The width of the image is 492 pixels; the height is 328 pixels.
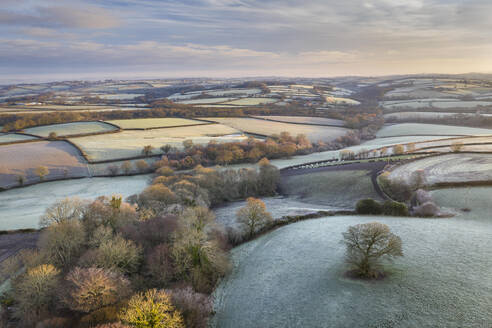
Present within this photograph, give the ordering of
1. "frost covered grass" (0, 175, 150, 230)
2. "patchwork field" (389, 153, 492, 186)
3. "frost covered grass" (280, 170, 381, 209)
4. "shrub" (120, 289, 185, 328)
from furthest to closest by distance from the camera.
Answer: "frost covered grass" (280, 170, 381, 209) → "patchwork field" (389, 153, 492, 186) → "frost covered grass" (0, 175, 150, 230) → "shrub" (120, 289, 185, 328)

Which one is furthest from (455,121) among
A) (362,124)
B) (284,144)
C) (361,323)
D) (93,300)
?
(93,300)

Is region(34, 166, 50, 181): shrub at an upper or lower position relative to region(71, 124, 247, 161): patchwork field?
lower

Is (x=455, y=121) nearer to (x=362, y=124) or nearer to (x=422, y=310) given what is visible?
(x=362, y=124)

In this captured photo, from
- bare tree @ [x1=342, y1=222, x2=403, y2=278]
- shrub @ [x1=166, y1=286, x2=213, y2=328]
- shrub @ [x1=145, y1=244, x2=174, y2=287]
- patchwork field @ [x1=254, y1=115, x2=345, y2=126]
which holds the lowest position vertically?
shrub @ [x1=145, y1=244, x2=174, y2=287]

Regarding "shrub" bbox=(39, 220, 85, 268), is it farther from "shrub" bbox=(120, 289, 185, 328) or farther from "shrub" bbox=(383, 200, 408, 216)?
"shrub" bbox=(383, 200, 408, 216)

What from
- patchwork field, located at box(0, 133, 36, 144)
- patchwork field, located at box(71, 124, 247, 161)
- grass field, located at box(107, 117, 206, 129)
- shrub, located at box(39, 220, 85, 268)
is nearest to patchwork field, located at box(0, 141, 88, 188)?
patchwork field, located at box(71, 124, 247, 161)

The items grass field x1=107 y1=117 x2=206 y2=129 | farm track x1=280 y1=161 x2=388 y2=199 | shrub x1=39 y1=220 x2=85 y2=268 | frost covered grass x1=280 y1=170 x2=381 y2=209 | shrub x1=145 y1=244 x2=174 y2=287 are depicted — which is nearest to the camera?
shrub x1=145 y1=244 x2=174 y2=287
